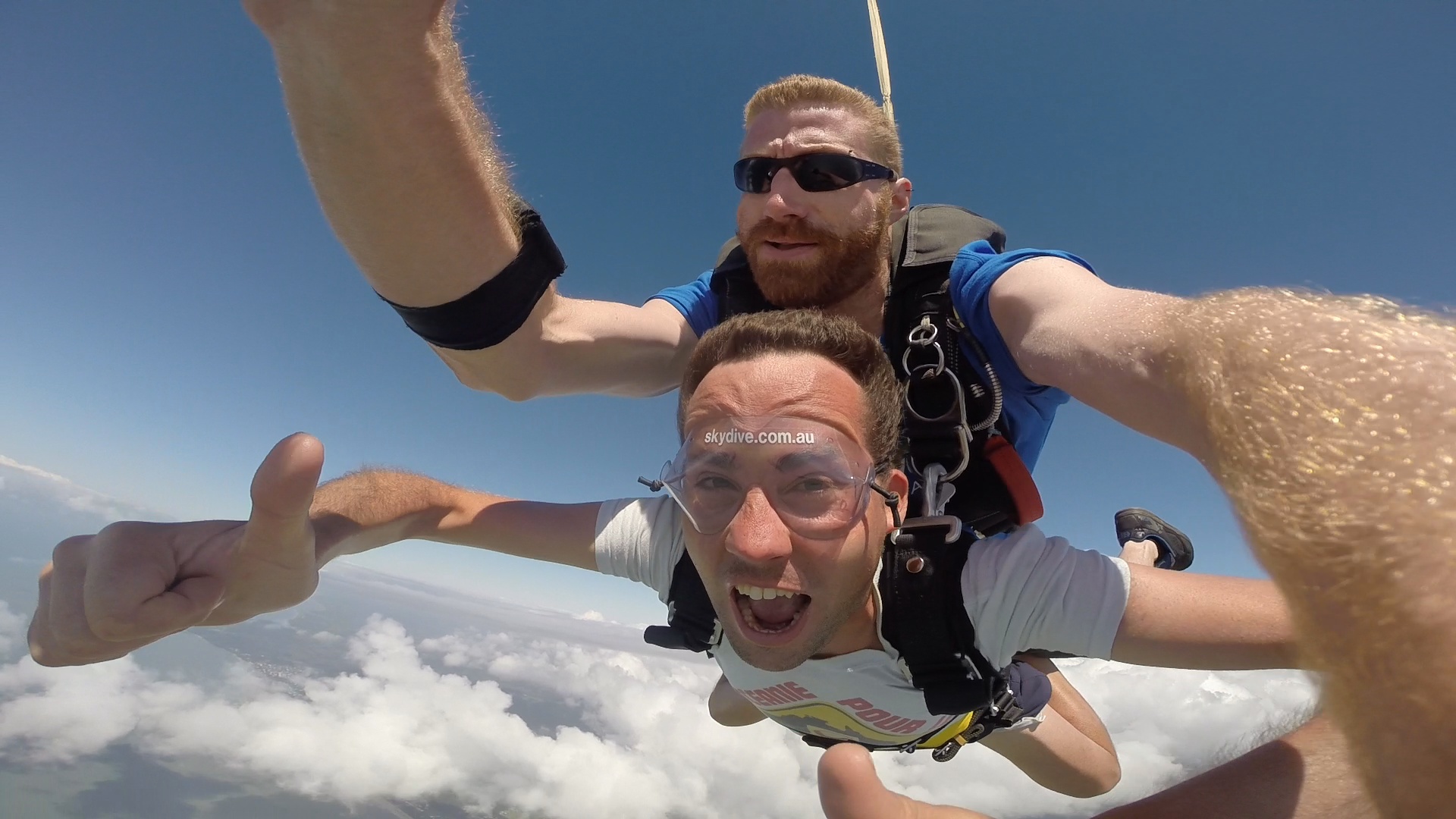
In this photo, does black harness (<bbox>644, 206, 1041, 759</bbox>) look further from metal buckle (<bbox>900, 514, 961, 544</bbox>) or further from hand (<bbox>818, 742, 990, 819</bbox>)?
hand (<bbox>818, 742, 990, 819</bbox>)

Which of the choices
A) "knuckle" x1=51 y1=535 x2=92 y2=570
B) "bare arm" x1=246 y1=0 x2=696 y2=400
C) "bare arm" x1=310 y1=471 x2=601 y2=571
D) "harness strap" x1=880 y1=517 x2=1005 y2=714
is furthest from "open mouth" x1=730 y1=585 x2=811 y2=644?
"knuckle" x1=51 y1=535 x2=92 y2=570

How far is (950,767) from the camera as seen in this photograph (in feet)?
361

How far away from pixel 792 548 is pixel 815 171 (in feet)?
Result: 4.68

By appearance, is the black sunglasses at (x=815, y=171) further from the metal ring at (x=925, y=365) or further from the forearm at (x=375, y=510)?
the forearm at (x=375, y=510)

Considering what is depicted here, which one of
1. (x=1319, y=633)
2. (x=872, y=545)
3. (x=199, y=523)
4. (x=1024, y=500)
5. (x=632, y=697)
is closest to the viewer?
(x=1319, y=633)

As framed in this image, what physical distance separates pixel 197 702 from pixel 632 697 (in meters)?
87.6

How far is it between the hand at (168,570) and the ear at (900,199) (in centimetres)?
209

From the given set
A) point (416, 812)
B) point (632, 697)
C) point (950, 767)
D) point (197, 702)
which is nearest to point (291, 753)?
point (197, 702)

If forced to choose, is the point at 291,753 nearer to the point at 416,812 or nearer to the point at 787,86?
the point at 416,812

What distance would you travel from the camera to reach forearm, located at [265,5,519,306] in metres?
1.09

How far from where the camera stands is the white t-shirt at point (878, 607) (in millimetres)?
1613

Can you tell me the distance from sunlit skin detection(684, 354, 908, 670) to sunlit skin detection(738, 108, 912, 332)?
482 millimetres

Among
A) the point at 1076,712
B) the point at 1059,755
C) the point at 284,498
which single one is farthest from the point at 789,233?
the point at 1076,712

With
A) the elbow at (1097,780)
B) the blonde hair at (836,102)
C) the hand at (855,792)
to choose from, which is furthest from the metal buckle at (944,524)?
the elbow at (1097,780)
